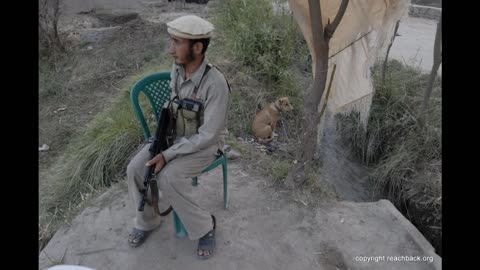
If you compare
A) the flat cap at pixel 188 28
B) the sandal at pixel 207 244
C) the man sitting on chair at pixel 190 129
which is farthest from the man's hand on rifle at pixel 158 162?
the flat cap at pixel 188 28

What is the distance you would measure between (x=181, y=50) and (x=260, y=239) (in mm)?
1473

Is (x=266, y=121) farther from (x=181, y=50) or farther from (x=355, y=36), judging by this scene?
(x=181, y=50)

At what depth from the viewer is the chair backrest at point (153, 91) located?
2498mm

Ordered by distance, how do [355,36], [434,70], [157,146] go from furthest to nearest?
[434,70] < [355,36] < [157,146]

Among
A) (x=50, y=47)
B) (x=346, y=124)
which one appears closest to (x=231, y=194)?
(x=346, y=124)

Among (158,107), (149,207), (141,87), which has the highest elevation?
(141,87)

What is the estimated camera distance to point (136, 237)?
2.51 m

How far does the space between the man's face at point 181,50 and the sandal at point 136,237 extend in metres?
1.26

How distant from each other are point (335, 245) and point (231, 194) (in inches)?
38.0

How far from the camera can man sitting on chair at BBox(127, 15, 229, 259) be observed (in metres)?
2.14

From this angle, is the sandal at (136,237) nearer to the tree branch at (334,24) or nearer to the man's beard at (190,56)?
the man's beard at (190,56)

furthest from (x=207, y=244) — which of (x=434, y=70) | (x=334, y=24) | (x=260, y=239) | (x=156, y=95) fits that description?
(x=434, y=70)

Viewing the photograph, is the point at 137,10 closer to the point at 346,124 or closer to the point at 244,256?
the point at 346,124

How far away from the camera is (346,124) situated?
17.1 ft
